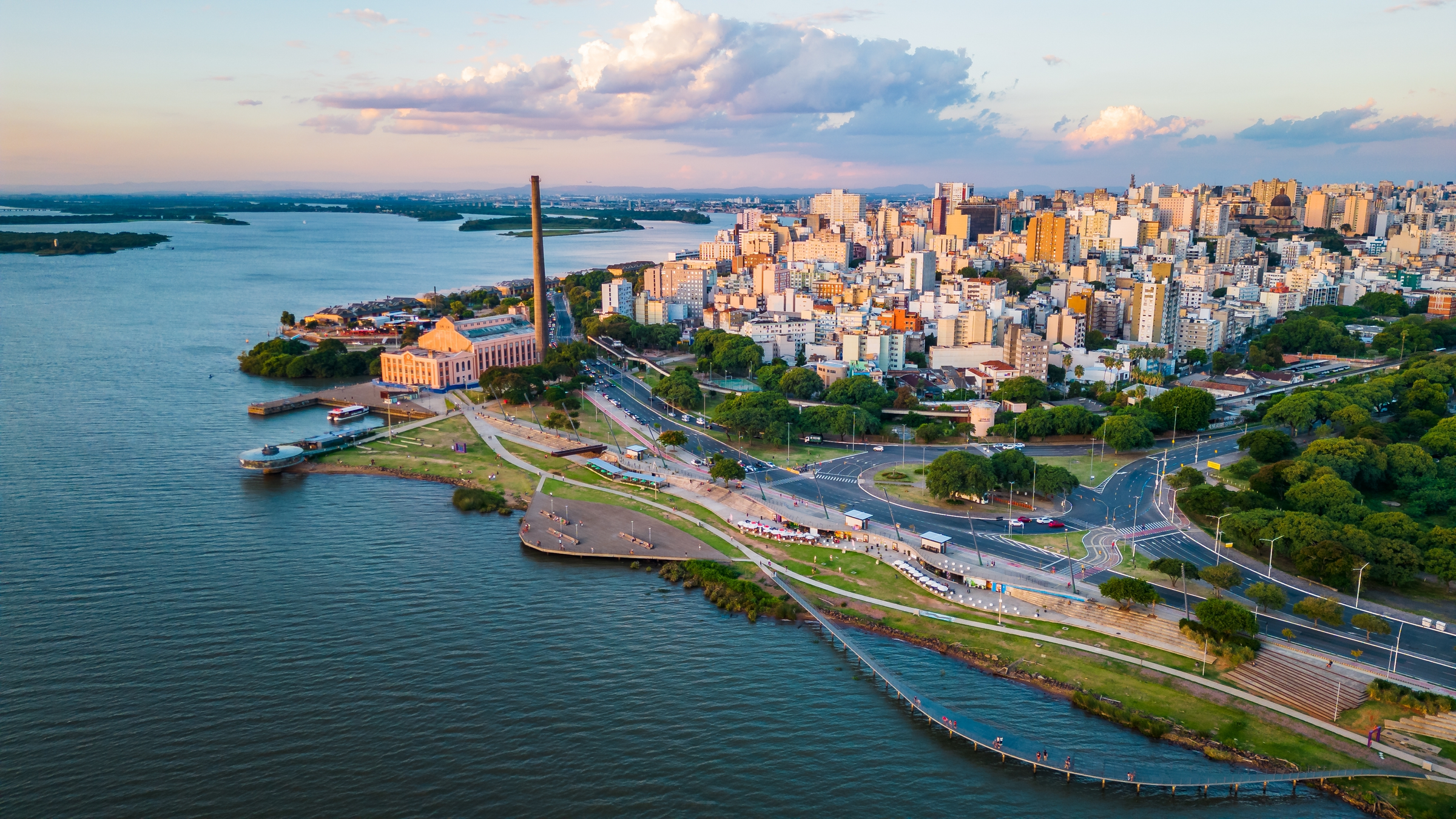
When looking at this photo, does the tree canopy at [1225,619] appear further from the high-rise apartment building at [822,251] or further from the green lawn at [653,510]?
the high-rise apartment building at [822,251]

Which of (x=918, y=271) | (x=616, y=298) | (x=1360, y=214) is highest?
(x=1360, y=214)

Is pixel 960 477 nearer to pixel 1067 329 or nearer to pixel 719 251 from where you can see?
pixel 1067 329

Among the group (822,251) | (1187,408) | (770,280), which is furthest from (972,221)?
(1187,408)

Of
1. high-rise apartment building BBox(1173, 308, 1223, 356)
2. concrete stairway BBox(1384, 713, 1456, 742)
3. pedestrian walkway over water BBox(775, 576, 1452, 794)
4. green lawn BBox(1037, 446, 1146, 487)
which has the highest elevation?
high-rise apartment building BBox(1173, 308, 1223, 356)

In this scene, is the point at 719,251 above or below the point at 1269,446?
above

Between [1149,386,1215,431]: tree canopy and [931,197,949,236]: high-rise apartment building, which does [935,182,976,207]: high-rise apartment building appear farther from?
[1149,386,1215,431]: tree canopy

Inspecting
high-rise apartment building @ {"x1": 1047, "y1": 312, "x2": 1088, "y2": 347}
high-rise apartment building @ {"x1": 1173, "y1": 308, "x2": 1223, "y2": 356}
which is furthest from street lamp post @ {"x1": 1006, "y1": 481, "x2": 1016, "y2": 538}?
high-rise apartment building @ {"x1": 1173, "y1": 308, "x2": 1223, "y2": 356}
